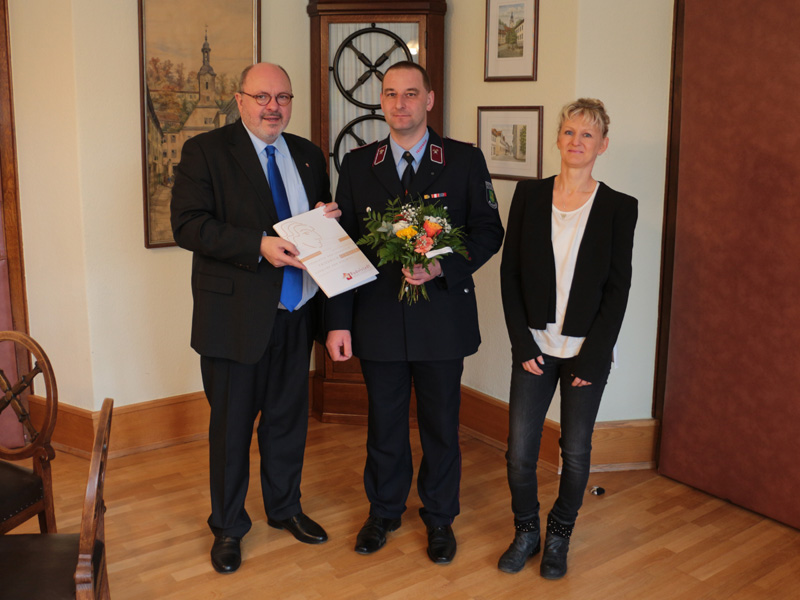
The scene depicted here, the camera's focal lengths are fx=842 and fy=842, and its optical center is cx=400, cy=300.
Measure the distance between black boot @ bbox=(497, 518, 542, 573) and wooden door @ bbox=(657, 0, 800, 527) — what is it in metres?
1.08

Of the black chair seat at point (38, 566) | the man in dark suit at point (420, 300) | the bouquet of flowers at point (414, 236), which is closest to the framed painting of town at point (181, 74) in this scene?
the man in dark suit at point (420, 300)

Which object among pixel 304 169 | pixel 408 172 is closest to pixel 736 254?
pixel 408 172

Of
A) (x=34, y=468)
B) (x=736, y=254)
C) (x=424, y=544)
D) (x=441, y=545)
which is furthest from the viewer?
(x=736, y=254)

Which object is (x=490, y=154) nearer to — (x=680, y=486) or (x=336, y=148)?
(x=336, y=148)

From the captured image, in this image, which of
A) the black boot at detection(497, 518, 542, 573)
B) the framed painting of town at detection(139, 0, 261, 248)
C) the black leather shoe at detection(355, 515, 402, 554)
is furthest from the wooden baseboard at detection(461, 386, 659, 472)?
the framed painting of town at detection(139, 0, 261, 248)

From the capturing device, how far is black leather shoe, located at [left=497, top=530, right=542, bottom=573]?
3.10 meters

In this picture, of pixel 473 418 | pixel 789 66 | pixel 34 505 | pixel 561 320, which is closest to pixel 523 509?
pixel 561 320

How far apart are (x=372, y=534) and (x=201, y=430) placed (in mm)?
1564

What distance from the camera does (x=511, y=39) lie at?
4.02m

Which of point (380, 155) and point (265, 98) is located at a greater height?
point (265, 98)

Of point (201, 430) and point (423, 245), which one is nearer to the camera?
point (423, 245)

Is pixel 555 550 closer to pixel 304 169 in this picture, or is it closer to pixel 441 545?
pixel 441 545

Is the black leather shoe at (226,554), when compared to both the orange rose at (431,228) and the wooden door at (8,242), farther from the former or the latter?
the wooden door at (8,242)

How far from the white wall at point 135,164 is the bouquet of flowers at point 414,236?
1.31 m
